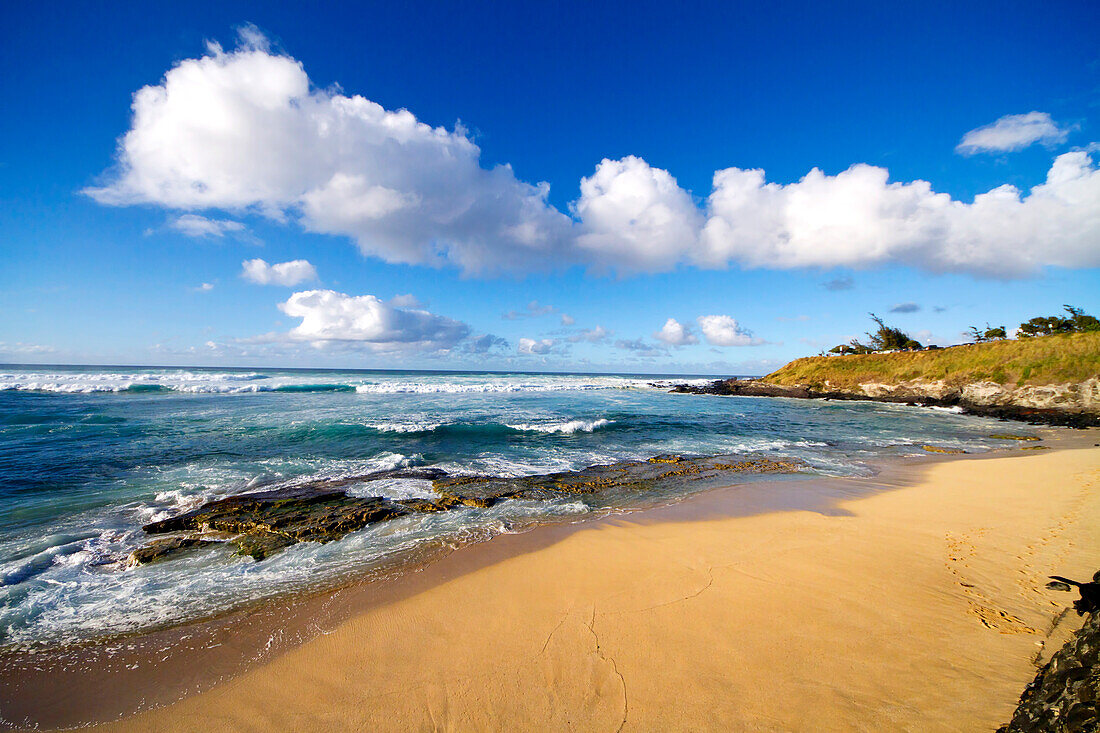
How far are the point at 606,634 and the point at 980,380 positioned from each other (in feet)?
138

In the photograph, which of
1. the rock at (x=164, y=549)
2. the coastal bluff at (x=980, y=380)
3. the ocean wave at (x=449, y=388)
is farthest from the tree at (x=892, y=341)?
the rock at (x=164, y=549)

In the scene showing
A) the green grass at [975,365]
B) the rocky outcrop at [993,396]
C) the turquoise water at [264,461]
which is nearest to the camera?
the turquoise water at [264,461]

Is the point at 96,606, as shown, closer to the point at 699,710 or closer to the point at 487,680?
the point at 487,680

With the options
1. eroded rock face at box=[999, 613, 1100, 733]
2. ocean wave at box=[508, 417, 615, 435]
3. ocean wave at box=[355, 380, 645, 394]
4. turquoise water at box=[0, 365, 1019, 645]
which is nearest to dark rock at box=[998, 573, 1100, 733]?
eroded rock face at box=[999, 613, 1100, 733]

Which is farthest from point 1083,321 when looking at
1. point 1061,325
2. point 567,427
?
point 567,427

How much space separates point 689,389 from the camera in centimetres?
4753

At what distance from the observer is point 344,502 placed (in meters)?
8.37

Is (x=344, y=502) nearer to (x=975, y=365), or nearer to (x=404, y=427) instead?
(x=404, y=427)

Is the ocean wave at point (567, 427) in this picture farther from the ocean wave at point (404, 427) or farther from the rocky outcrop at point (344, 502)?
the rocky outcrop at point (344, 502)

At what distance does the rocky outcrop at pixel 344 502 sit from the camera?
6.68m

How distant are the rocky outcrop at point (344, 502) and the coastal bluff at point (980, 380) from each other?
2767 centimetres

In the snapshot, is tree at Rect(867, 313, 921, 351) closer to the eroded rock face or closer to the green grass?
the green grass

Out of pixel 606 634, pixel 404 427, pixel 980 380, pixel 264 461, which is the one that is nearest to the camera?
pixel 606 634

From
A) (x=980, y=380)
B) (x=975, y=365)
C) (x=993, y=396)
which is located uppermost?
(x=975, y=365)
